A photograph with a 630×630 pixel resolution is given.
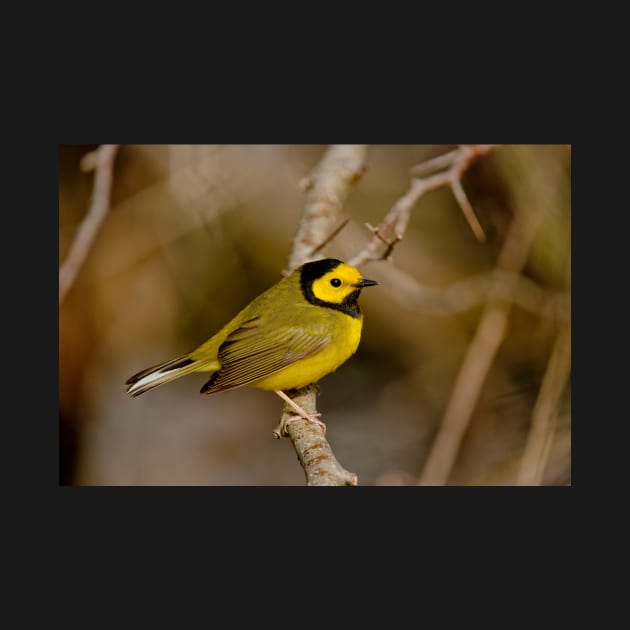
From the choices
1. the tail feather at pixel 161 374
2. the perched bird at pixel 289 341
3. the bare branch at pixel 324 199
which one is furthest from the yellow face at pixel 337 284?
the tail feather at pixel 161 374

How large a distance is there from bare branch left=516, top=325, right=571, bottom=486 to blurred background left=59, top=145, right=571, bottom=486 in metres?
0.04

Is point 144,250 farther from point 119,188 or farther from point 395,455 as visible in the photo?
point 395,455

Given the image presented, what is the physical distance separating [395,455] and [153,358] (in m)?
1.35

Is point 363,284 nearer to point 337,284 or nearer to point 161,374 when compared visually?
point 337,284

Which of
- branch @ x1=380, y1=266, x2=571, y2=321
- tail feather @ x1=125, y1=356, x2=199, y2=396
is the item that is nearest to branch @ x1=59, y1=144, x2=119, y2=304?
tail feather @ x1=125, y1=356, x2=199, y2=396

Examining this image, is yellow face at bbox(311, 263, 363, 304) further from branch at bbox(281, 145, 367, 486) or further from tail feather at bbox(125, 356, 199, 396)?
tail feather at bbox(125, 356, 199, 396)

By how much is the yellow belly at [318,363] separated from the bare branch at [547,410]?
97 centimetres

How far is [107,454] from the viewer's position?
379 centimetres

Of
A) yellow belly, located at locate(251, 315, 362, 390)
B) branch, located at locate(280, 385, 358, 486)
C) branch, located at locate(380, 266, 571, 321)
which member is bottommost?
branch, located at locate(280, 385, 358, 486)

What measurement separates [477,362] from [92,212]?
2.07 metres

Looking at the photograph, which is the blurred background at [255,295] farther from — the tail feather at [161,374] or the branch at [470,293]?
the tail feather at [161,374]

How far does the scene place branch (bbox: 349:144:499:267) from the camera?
10.8ft

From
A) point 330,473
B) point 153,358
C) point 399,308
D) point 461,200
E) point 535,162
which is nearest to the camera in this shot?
point 330,473

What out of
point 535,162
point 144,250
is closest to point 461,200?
point 535,162
